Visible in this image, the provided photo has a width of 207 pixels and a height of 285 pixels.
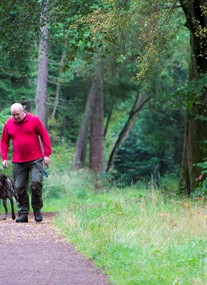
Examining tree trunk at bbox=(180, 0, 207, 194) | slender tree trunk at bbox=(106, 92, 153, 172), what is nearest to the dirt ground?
tree trunk at bbox=(180, 0, 207, 194)

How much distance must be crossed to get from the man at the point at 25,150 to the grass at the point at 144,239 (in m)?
0.95

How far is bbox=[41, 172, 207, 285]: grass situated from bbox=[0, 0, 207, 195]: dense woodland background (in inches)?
69.8

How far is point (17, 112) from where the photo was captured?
1412 centimetres

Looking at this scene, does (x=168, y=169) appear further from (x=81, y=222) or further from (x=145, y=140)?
(x=81, y=222)

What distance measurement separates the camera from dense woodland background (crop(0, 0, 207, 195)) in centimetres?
1823

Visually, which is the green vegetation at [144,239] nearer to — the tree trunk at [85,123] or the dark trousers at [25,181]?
the dark trousers at [25,181]

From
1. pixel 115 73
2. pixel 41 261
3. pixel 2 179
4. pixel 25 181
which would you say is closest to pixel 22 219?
pixel 25 181

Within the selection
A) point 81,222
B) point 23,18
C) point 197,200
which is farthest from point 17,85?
point 81,222

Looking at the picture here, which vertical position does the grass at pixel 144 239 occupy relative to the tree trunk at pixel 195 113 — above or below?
below

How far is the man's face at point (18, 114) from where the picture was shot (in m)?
14.1

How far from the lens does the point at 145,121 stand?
49938 millimetres

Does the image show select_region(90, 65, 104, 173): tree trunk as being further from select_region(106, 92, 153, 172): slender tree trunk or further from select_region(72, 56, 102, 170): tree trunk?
select_region(106, 92, 153, 172): slender tree trunk

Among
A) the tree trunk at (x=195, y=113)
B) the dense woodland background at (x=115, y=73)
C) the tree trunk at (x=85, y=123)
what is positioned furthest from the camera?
the tree trunk at (x=85, y=123)

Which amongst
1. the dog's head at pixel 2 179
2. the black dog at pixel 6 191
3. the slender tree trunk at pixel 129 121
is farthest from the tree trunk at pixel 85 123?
the dog's head at pixel 2 179
